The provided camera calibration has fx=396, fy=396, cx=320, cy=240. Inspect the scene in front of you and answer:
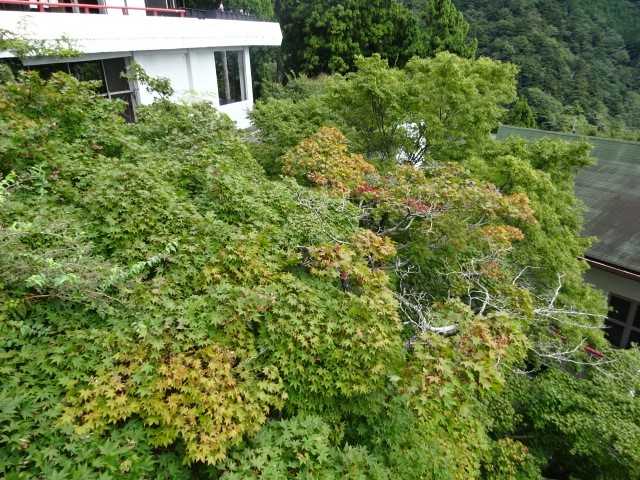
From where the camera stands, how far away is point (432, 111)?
36.8 feet

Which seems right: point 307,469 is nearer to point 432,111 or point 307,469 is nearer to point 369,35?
point 432,111

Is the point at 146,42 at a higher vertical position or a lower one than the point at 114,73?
higher

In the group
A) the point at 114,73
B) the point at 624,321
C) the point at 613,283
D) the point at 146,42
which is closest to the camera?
the point at 613,283

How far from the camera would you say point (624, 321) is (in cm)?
1136

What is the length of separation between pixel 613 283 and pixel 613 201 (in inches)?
125

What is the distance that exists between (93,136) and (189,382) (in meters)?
4.92

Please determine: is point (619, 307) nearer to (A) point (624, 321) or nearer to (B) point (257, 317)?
(A) point (624, 321)

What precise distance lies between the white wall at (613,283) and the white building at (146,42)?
11958 mm

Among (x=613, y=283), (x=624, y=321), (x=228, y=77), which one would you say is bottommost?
(x=624, y=321)

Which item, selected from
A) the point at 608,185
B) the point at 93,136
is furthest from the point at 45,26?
the point at 608,185

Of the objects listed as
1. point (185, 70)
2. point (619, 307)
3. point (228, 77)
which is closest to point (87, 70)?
point (185, 70)

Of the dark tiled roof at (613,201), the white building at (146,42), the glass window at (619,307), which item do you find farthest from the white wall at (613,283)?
the white building at (146,42)

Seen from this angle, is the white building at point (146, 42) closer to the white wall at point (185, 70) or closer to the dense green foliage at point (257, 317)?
the white wall at point (185, 70)

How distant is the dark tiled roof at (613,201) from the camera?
11078mm
